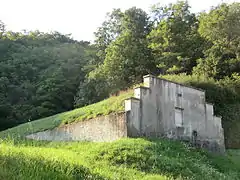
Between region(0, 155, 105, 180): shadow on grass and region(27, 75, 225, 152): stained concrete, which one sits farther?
region(27, 75, 225, 152): stained concrete

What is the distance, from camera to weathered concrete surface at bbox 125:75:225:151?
39.0 ft

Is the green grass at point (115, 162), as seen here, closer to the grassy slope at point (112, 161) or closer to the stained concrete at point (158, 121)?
the grassy slope at point (112, 161)

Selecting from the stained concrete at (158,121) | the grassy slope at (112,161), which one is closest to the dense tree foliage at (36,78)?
the stained concrete at (158,121)

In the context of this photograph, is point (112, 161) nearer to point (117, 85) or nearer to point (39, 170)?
point (39, 170)

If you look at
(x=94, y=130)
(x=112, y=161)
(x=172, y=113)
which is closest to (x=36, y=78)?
(x=94, y=130)

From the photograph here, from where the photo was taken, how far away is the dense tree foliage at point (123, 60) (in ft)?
67.5

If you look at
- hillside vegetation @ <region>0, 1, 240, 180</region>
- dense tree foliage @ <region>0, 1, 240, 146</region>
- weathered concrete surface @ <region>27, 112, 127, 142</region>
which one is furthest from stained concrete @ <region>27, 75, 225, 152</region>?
dense tree foliage @ <region>0, 1, 240, 146</region>

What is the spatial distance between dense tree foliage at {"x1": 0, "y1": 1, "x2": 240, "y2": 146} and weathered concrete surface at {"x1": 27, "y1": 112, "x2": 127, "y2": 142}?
15.4ft

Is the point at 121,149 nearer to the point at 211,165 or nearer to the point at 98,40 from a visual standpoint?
the point at 211,165

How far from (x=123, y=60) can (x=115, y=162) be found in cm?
1543

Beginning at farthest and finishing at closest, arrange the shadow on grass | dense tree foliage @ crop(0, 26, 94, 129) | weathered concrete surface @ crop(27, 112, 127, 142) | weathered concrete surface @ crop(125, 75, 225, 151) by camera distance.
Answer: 1. dense tree foliage @ crop(0, 26, 94, 129)
2. weathered concrete surface @ crop(125, 75, 225, 151)
3. weathered concrete surface @ crop(27, 112, 127, 142)
4. the shadow on grass

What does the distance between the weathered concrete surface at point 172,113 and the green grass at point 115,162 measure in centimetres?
89

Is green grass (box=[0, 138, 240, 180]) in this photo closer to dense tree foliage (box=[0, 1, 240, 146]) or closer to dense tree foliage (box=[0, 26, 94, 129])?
dense tree foliage (box=[0, 1, 240, 146])

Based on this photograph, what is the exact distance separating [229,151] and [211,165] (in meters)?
4.00
